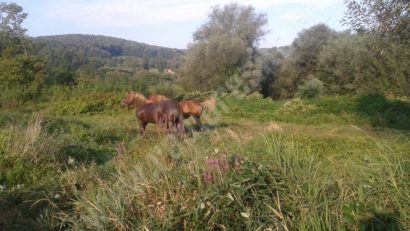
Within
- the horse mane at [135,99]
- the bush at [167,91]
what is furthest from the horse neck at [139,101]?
the bush at [167,91]

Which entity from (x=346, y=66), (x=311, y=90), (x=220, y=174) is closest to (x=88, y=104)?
(x=311, y=90)

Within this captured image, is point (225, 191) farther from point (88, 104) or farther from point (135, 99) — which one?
point (88, 104)

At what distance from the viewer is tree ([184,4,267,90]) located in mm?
28328

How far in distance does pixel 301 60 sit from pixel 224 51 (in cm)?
784

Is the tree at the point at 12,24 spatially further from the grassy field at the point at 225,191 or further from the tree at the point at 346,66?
the grassy field at the point at 225,191

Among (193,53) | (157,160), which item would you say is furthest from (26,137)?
(193,53)

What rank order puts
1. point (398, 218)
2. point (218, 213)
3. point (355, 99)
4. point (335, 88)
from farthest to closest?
point (335, 88) < point (355, 99) < point (218, 213) < point (398, 218)

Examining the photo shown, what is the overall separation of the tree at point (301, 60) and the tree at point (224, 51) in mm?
2884

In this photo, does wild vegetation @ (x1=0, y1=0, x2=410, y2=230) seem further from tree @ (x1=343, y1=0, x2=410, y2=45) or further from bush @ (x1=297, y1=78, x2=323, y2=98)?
bush @ (x1=297, y1=78, x2=323, y2=98)

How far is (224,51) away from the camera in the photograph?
28469mm

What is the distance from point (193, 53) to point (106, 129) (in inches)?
745

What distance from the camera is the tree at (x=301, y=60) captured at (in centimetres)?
3288

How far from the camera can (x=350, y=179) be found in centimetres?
477

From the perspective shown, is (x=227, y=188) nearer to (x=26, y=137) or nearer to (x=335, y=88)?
(x=26, y=137)
